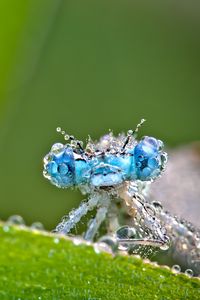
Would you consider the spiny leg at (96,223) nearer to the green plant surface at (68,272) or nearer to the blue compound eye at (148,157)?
the blue compound eye at (148,157)

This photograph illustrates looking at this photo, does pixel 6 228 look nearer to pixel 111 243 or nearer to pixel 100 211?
pixel 111 243

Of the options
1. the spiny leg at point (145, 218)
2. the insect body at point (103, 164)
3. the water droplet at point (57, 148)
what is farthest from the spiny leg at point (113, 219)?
the water droplet at point (57, 148)

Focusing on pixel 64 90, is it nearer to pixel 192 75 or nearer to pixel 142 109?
pixel 142 109

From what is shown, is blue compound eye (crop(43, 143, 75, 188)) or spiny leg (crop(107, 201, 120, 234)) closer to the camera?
blue compound eye (crop(43, 143, 75, 188))

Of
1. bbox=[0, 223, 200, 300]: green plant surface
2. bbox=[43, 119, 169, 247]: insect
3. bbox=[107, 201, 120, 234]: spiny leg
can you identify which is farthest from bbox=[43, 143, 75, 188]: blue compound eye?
bbox=[0, 223, 200, 300]: green plant surface

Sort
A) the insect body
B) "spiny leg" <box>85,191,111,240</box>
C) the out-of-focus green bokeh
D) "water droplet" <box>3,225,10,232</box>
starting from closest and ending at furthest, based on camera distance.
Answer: "water droplet" <box>3,225,10,232</box>, the insect body, "spiny leg" <box>85,191,111,240</box>, the out-of-focus green bokeh

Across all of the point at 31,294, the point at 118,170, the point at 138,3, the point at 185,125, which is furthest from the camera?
the point at 138,3

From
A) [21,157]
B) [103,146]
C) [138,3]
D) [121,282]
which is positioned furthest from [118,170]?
[138,3]

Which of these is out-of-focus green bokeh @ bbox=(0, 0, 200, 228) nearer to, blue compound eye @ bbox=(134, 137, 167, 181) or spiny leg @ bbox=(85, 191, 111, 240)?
spiny leg @ bbox=(85, 191, 111, 240)
